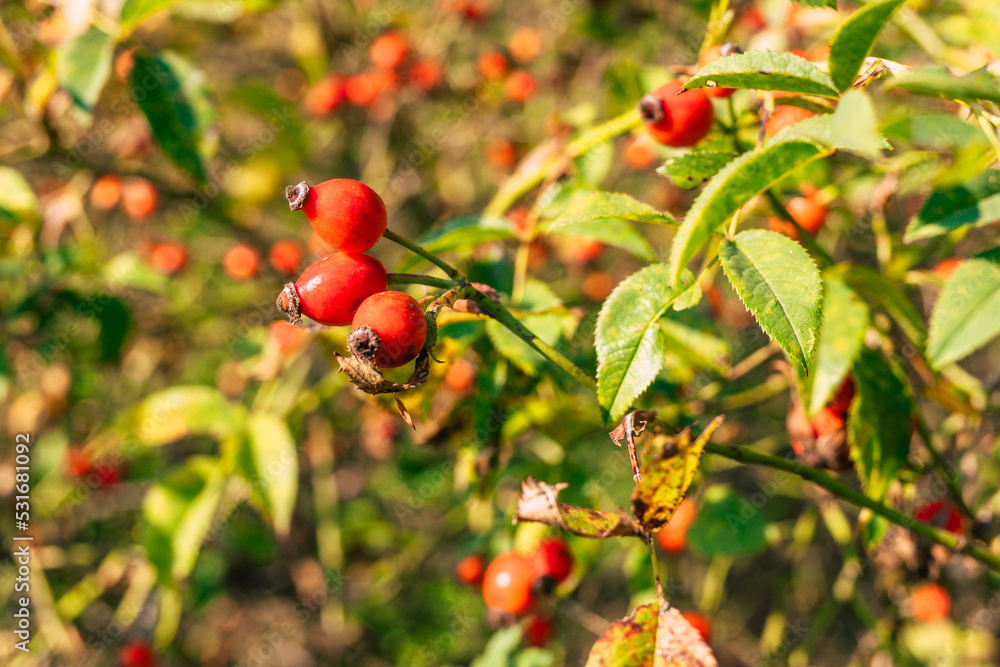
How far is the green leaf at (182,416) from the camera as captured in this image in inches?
87.0

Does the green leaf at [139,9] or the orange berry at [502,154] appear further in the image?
the orange berry at [502,154]

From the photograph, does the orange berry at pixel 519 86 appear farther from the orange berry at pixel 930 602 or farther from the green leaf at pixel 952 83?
the green leaf at pixel 952 83

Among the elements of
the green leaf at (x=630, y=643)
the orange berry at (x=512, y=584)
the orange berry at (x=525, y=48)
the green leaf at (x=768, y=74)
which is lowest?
the orange berry at (x=512, y=584)

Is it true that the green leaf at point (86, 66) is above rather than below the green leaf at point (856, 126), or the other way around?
below

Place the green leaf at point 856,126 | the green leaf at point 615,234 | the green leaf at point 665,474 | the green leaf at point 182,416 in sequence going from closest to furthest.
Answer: the green leaf at point 856,126, the green leaf at point 665,474, the green leaf at point 615,234, the green leaf at point 182,416

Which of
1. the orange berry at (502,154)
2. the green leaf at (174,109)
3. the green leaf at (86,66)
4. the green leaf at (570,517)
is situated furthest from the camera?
the orange berry at (502,154)

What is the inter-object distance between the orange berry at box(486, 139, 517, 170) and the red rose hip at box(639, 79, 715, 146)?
2.24 m

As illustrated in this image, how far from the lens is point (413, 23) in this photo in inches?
161

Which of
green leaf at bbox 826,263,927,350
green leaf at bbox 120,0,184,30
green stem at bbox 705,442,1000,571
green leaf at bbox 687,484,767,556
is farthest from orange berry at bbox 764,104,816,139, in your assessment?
green leaf at bbox 120,0,184,30

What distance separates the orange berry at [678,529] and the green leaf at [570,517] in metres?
1.24

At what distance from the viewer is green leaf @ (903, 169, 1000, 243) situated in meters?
1.24

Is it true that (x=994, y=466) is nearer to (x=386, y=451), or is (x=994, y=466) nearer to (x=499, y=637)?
(x=499, y=637)

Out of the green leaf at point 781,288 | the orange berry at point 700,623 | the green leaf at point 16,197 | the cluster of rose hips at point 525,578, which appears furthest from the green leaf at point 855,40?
the green leaf at point 16,197

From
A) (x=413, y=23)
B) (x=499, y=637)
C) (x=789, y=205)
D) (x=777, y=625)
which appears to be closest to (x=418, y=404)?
(x=499, y=637)
